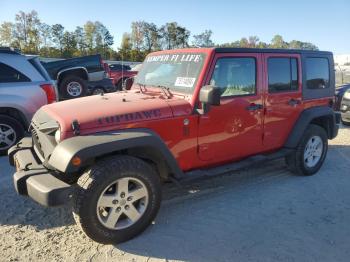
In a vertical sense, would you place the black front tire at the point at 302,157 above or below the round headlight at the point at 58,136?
below

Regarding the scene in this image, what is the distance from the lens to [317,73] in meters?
5.40

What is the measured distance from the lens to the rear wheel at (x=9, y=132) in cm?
608

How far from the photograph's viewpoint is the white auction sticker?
3.97 meters

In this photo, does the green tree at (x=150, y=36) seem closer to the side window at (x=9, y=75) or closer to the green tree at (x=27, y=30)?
the green tree at (x=27, y=30)

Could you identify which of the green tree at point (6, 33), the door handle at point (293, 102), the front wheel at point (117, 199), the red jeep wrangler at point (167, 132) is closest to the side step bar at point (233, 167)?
the red jeep wrangler at point (167, 132)

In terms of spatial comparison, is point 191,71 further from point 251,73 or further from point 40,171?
point 40,171

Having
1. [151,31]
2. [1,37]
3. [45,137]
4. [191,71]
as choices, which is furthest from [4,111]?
[1,37]

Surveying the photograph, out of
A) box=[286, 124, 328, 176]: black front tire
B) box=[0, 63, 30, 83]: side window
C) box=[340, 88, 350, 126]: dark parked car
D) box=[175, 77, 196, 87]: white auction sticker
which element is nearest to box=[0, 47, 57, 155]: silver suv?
box=[0, 63, 30, 83]: side window

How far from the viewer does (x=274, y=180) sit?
5098 mm

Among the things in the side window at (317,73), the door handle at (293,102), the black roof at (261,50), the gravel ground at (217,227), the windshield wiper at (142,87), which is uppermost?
the black roof at (261,50)

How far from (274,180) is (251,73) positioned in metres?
1.65

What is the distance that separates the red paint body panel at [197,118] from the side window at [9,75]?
250 cm

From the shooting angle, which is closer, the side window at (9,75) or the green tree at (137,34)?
the side window at (9,75)

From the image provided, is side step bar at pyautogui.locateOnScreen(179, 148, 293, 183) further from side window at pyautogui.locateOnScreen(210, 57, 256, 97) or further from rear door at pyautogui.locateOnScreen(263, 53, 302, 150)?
side window at pyautogui.locateOnScreen(210, 57, 256, 97)
